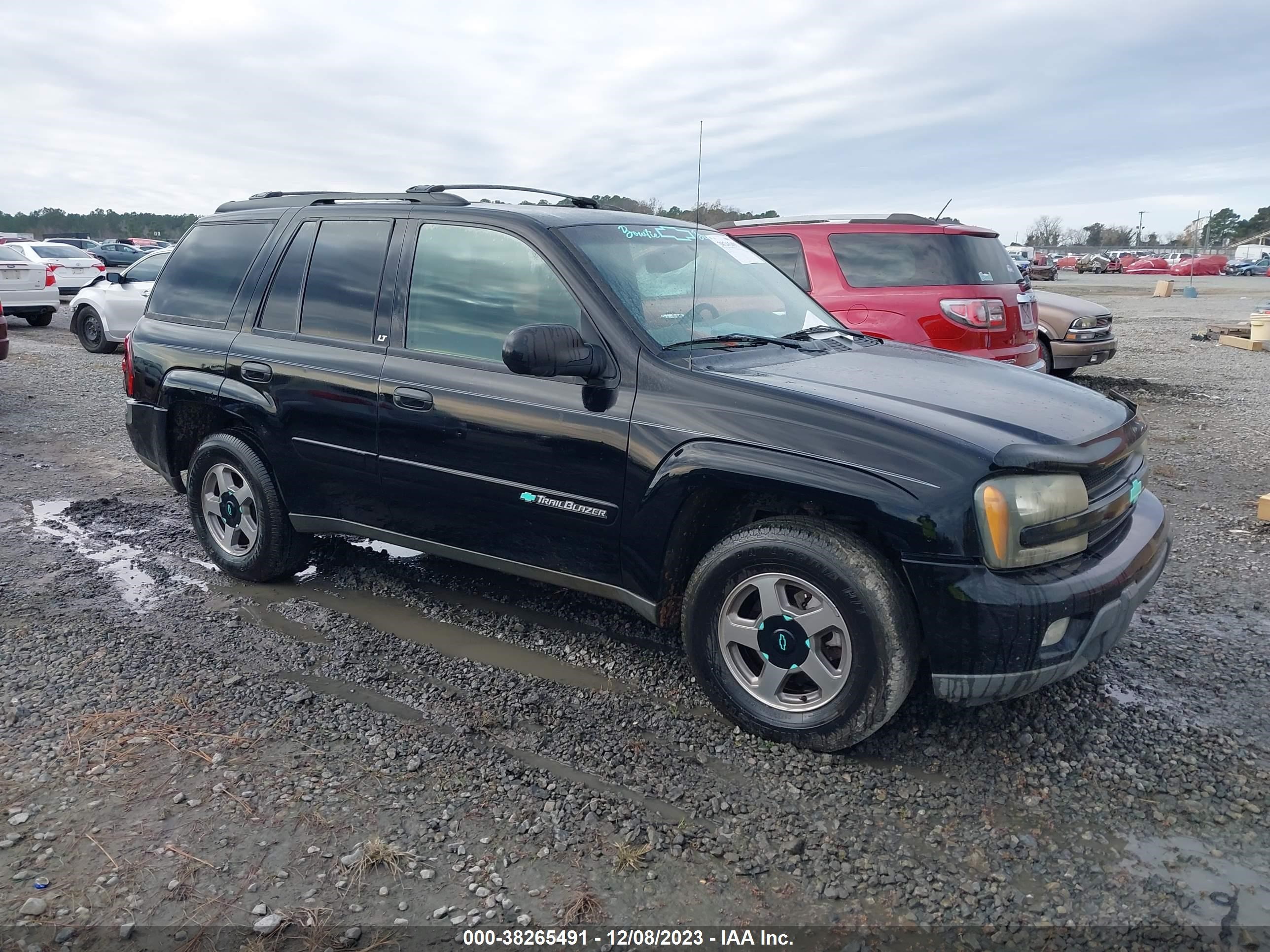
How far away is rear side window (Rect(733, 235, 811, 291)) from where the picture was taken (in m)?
7.41

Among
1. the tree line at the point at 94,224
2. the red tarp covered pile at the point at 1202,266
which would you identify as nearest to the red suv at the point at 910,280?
the red tarp covered pile at the point at 1202,266

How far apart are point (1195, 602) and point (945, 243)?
3768 millimetres

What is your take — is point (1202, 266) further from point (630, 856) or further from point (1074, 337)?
point (630, 856)

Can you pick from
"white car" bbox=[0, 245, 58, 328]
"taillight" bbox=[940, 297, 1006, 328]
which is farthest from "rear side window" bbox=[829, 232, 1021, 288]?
"white car" bbox=[0, 245, 58, 328]

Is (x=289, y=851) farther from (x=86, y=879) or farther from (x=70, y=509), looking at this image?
(x=70, y=509)

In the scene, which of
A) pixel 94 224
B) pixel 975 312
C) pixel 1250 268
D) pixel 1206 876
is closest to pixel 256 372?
pixel 1206 876

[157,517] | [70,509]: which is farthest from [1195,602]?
[70,509]

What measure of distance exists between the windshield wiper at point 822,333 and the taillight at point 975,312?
2.92 metres

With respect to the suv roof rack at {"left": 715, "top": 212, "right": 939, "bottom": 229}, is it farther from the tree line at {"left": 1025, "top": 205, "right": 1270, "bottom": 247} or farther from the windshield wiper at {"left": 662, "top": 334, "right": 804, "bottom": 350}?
the tree line at {"left": 1025, "top": 205, "right": 1270, "bottom": 247}

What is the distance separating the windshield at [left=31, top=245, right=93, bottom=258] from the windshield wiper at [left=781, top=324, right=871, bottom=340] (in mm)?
21978

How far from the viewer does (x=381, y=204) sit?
430 cm

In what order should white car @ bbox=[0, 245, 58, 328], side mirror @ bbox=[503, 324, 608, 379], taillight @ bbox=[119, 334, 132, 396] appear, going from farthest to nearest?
1. white car @ bbox=[0, 245, 58, 328]
2. taillight @ bbox=[119, 334, 132, 396]
3. side mirror @ bbox=[503, 324, 608, 379]

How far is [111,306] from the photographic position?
43.1 feet

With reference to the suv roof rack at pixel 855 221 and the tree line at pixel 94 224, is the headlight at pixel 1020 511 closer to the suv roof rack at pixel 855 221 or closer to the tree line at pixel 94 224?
the suv roof rack at pixel 855 221
